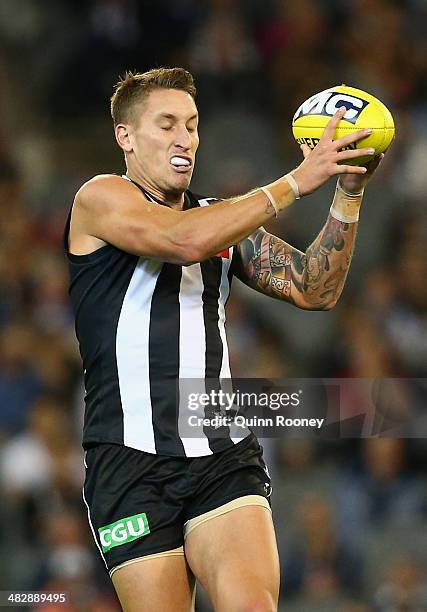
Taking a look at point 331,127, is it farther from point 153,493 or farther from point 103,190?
point 153,493

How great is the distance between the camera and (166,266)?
3.91 meters

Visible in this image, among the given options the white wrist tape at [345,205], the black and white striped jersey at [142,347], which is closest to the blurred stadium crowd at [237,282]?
the black and white striped jersey at [142,347]

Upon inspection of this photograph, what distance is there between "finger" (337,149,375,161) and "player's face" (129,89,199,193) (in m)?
0.60

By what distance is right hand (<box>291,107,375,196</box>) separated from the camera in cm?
360

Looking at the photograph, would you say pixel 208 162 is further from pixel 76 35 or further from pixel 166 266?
pixel 166 266

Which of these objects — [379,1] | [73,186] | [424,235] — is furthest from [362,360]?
[379,1]

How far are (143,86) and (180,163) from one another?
0.32m

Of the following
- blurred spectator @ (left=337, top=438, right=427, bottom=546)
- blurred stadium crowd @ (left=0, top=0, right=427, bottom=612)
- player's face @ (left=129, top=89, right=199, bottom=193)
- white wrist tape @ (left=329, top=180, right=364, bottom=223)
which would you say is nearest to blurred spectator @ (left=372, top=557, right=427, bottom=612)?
Result: blurred stadium crowd @ (left=0, top=0, right=427, bottom=612)

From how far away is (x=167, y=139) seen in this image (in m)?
3.96

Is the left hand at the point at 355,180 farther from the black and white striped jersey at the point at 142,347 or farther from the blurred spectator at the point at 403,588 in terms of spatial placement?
the blurred spectator at the point at 403,588

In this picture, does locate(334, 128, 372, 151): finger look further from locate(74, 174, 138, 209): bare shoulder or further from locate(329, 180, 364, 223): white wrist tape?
locate(74, 174, 138, 209): bare shoulder

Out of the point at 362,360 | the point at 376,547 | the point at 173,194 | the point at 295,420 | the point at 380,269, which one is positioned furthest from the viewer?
the point at 380,269

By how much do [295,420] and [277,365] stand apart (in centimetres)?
168

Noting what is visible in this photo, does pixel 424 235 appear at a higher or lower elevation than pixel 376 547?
higher
